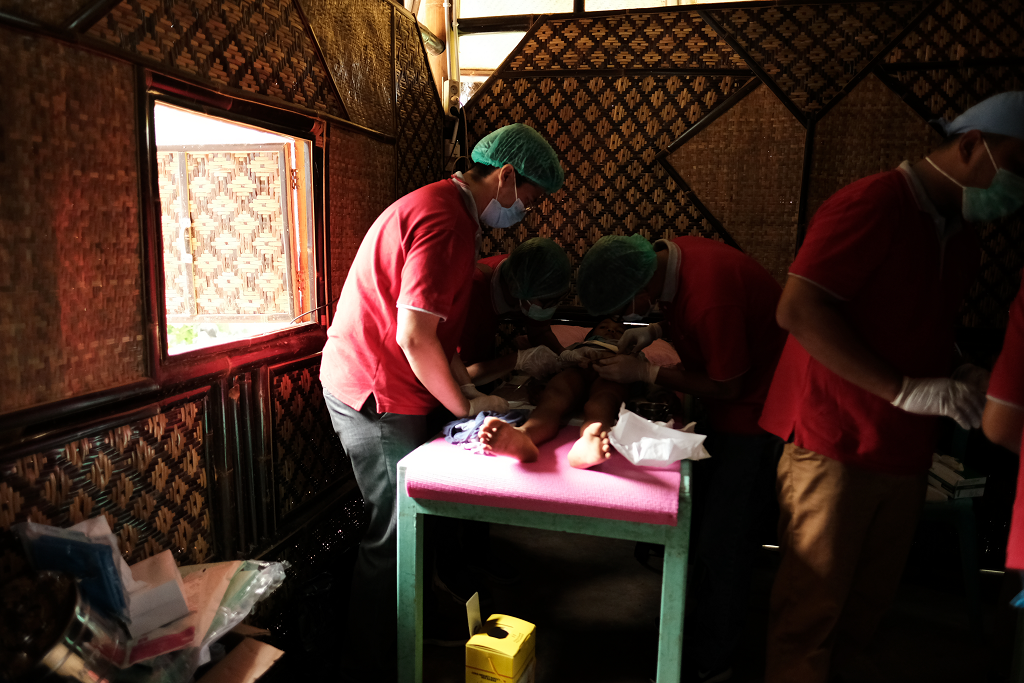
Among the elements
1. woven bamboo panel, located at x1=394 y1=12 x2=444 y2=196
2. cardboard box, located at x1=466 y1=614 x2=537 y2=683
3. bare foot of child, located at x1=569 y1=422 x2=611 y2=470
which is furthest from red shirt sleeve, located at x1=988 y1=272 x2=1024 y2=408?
woven bamboo panel, located at x1=394 y1=12 x2=444 y2=196

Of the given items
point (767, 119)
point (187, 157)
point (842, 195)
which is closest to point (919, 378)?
point (842, 195)

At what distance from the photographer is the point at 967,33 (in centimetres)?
306

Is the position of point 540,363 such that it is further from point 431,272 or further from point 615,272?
point 431,272

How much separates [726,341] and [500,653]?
1.28 metres

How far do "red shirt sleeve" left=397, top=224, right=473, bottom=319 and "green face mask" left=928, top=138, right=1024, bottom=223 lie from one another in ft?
4.73

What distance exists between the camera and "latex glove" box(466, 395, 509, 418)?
2.22 metres

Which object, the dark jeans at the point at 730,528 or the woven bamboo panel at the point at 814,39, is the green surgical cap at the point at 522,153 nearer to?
the dark jeans at the point at 730,528

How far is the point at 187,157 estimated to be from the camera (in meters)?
2.47

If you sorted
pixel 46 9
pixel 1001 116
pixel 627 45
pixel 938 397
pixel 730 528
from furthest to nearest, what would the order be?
pixel 627 45 → pixel 730 528 → pixel 938 397 → pixel 1001 116 → pixel 46 9

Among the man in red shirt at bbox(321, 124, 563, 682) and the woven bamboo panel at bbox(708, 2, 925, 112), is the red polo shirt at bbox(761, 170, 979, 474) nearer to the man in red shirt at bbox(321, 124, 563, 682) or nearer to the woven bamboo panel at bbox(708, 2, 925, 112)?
the man in red shirt at bbox(321, 124, 563, 682)

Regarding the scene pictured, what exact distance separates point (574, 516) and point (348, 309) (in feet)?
3.46

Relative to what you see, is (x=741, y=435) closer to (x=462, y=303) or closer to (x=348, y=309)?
(x=462, y=303)

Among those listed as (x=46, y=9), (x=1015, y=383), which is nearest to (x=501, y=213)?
(x=46, y=9)

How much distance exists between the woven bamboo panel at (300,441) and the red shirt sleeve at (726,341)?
166cm
